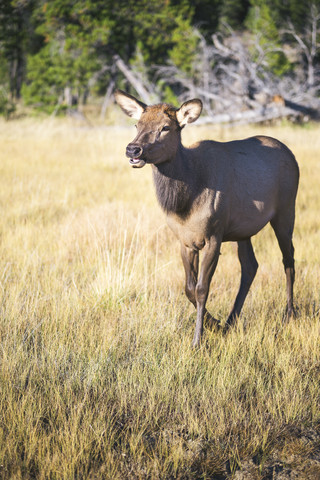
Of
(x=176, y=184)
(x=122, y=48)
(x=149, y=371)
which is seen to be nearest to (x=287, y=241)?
(x=176, y=184)

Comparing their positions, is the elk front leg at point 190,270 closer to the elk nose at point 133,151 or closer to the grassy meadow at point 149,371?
the grassy meadow at point 149,371

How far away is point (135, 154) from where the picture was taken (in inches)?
130

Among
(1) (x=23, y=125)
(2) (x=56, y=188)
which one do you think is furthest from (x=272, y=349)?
(1) (x=23, y=125)

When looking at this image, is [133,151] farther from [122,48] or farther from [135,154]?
[122,48]

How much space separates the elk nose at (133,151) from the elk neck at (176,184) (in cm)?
43

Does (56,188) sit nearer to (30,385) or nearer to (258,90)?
(30,385)

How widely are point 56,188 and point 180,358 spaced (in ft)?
19.8

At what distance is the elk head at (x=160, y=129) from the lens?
3.48m

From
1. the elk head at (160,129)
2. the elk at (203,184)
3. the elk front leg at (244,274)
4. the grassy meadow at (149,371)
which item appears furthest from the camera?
the elk front leg at (244,274)

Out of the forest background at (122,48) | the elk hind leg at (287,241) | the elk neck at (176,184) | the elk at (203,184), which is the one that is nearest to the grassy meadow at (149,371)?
the elk hind leg at (287,241)

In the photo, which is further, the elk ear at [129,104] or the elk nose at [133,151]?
the elk ear at [129,104]

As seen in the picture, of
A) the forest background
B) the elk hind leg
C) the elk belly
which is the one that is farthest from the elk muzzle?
the forest background

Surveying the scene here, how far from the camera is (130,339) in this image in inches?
150

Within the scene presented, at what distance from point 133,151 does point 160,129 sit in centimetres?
42
